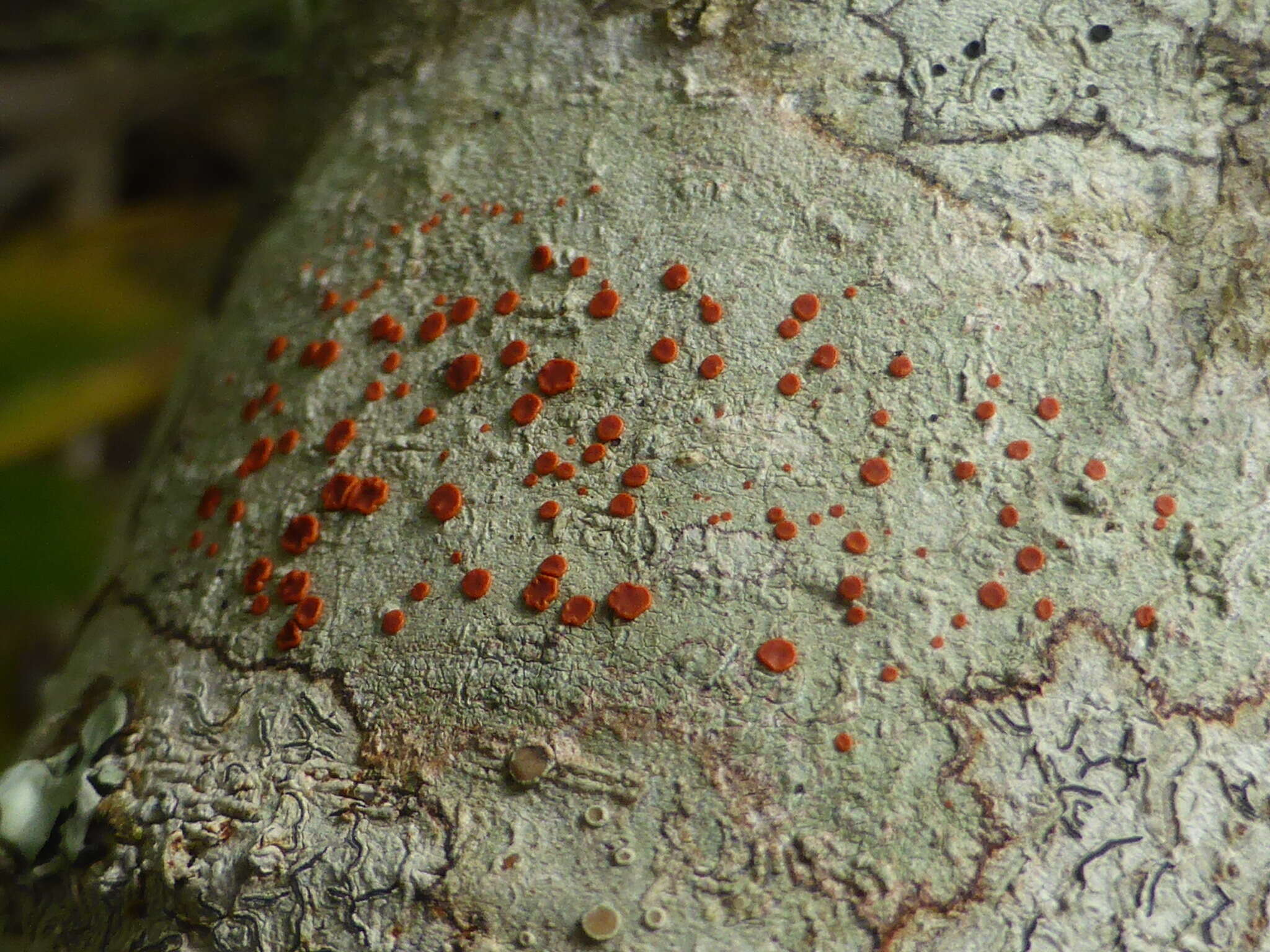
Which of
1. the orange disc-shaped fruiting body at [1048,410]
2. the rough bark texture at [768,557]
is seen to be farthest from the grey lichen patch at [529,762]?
the orange disc-shaped fruiting body at [1048,410]

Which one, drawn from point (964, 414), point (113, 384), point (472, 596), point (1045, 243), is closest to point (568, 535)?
point (472, 596)

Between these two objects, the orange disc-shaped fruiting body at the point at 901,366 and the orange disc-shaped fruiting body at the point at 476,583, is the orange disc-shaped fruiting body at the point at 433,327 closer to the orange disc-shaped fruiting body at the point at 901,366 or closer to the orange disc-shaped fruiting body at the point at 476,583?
the orange disc-shaped fruiting body at the point at 476,583

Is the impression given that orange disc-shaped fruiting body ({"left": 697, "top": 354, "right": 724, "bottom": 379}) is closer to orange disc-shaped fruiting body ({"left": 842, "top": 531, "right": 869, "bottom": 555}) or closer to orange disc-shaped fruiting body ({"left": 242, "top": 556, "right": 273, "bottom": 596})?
orange disc-shaped fruiting body ({"left": 842, "top": 531, "right": 869, "bottom": 555})

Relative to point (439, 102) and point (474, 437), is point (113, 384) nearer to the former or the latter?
point (439, 102)

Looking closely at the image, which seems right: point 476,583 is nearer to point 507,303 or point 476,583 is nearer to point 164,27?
point 507,303

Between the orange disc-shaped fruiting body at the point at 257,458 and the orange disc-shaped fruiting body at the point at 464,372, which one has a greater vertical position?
the orange disc-shaped fruiting body at the point at 464,372

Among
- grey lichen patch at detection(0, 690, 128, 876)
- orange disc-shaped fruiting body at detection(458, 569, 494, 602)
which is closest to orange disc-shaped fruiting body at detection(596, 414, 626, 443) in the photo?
orange disc-shaped fruiting body at detection(458, 569, 494, 602)

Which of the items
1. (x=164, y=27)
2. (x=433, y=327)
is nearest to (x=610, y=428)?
(x=433, y=327)
